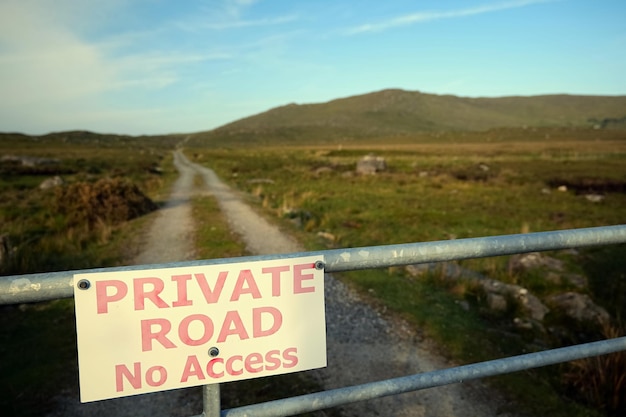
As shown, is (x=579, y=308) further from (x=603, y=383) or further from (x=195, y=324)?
(x=195, y=324)

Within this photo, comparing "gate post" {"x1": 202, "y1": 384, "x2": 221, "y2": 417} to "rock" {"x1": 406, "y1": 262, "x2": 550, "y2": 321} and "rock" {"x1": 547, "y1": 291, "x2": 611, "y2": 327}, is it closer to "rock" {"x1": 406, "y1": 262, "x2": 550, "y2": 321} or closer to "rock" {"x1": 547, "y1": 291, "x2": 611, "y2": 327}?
"rock" {"x1": 406, "y1": 262, "x2": 550, "y2": 321}

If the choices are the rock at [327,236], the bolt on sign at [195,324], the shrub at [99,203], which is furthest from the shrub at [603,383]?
the shrub at [99,203]

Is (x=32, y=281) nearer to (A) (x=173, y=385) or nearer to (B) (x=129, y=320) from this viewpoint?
(B) (x=129, y=320)

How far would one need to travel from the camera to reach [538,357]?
72.7 inches

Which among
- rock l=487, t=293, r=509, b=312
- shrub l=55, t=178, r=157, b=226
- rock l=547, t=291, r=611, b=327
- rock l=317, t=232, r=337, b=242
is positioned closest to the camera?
rock l=487, t=293, r=509, b=312

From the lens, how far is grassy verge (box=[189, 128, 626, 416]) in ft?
19.3

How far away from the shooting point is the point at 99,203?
1498 cm

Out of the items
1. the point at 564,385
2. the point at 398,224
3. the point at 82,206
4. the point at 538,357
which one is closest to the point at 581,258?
the point at 398,224

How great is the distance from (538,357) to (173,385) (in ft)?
4.88

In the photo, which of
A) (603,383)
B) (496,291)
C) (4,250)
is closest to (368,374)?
(603,383)

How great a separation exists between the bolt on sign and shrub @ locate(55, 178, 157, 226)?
45.5 feet

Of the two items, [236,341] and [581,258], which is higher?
[236,341]

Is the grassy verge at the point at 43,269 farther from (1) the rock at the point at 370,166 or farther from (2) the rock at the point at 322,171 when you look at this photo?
(1) the rock at the point at 370,166

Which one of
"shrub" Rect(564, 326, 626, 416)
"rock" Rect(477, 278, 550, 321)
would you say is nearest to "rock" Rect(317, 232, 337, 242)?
"rock" Rect(477, 278, 550, 321)
